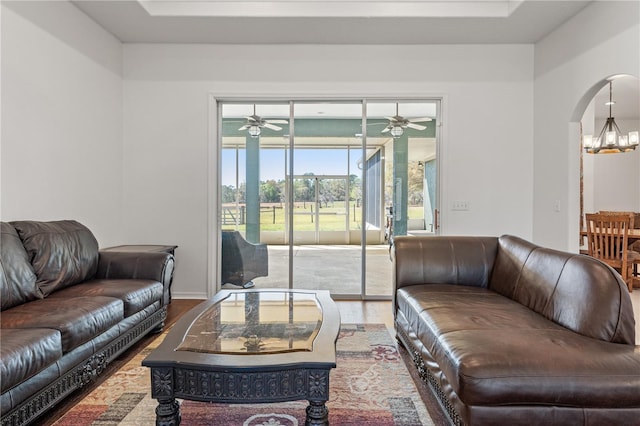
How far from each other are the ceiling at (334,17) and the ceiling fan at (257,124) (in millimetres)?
955

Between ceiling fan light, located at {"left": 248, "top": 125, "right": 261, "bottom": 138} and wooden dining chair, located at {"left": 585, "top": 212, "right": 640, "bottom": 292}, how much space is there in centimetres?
447

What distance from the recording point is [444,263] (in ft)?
10.4

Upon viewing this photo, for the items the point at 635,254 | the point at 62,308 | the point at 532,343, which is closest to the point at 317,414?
the point at 532,343

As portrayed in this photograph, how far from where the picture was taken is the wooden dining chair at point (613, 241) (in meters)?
4.88

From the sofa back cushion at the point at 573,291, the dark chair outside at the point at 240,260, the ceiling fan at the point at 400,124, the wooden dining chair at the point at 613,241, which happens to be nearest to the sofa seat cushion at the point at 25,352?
the sofa back cushion at the point at 573,291

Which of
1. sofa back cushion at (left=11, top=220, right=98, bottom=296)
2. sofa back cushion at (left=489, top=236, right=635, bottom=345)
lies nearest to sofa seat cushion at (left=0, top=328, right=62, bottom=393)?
sofa back cushion at (left=11, top=220, right=98, bottom=296)

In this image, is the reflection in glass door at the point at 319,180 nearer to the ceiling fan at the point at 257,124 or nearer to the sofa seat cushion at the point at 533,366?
the ceiling fan at the point at 257,124

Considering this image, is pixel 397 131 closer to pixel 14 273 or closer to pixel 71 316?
pixel 71 316

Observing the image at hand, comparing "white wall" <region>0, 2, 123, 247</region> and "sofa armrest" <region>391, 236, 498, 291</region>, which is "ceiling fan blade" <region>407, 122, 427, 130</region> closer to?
"sofa armrest" <region>391, 236, 498, 291</region>

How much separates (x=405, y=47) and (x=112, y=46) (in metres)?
3.33

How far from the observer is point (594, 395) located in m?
1.52

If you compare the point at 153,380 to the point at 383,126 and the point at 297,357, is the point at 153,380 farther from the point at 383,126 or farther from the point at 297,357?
A: the point at 383,126

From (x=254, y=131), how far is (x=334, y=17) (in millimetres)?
1615

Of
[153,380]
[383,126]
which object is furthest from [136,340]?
[383,126]
